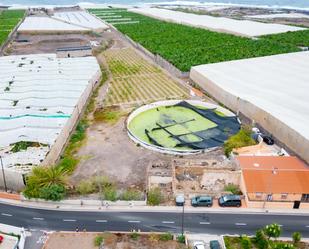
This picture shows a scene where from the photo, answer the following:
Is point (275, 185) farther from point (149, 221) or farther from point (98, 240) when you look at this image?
point (98, 240)

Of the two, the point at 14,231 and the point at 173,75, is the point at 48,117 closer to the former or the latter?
the point at 14,231

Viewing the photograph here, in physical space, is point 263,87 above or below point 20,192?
above

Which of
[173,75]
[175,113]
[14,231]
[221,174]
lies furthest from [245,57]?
[14,231]

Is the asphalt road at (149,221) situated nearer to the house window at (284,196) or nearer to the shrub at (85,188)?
the house window at (284,196)

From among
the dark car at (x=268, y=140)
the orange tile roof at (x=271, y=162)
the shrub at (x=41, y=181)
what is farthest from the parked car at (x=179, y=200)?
the dark car at (x=268, y=140)

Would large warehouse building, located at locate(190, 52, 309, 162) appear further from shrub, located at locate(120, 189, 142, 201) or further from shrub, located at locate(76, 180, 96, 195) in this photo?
shrub, located at locate(76, 180, 96, 195)

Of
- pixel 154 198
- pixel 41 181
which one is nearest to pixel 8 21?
pixel 41 181
